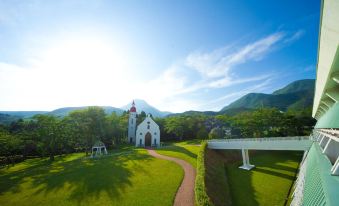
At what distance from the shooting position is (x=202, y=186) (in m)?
15.2

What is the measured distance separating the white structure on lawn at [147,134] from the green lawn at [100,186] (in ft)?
72.2

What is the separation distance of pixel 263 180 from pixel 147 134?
32447 mm

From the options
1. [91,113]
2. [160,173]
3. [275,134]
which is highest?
[91,113]

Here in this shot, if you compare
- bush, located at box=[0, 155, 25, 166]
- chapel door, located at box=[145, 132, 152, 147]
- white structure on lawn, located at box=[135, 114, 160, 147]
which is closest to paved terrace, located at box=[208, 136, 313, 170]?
white structure on lawn, located at box=[135, 114, 160, 147]

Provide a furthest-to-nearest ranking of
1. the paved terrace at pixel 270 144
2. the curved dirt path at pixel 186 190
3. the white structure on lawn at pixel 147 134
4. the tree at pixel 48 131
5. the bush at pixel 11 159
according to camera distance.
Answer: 1. the white structure on lawn at pixel 147 134
2. the bush at pixel 11 159
3. the tree at pixel 48 131
4. the paved terrace at pixel 270 144
5. the curved dirt path at pixel 186 190

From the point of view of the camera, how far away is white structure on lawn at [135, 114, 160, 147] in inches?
1879

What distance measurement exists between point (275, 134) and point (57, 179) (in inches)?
1631

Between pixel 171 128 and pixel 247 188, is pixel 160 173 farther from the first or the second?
pixel 171 128

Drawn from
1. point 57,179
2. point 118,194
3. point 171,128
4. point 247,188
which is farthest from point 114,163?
point 171,128

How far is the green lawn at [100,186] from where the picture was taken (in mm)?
15555

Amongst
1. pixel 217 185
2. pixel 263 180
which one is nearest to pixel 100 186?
pixel 217 185

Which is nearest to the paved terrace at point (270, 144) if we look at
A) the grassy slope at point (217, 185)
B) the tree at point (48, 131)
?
the grassy slope at point (217, 185)

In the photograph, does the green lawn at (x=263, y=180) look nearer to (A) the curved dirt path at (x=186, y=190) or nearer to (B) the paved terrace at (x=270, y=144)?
(B) the paved terrace at (x=270, y=144)

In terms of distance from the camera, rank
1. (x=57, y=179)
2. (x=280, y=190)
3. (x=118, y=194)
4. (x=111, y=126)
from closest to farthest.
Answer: (x=118, y=194) → (x=280, y=190) → (x=57, y=179) → (x=111, y=126)
